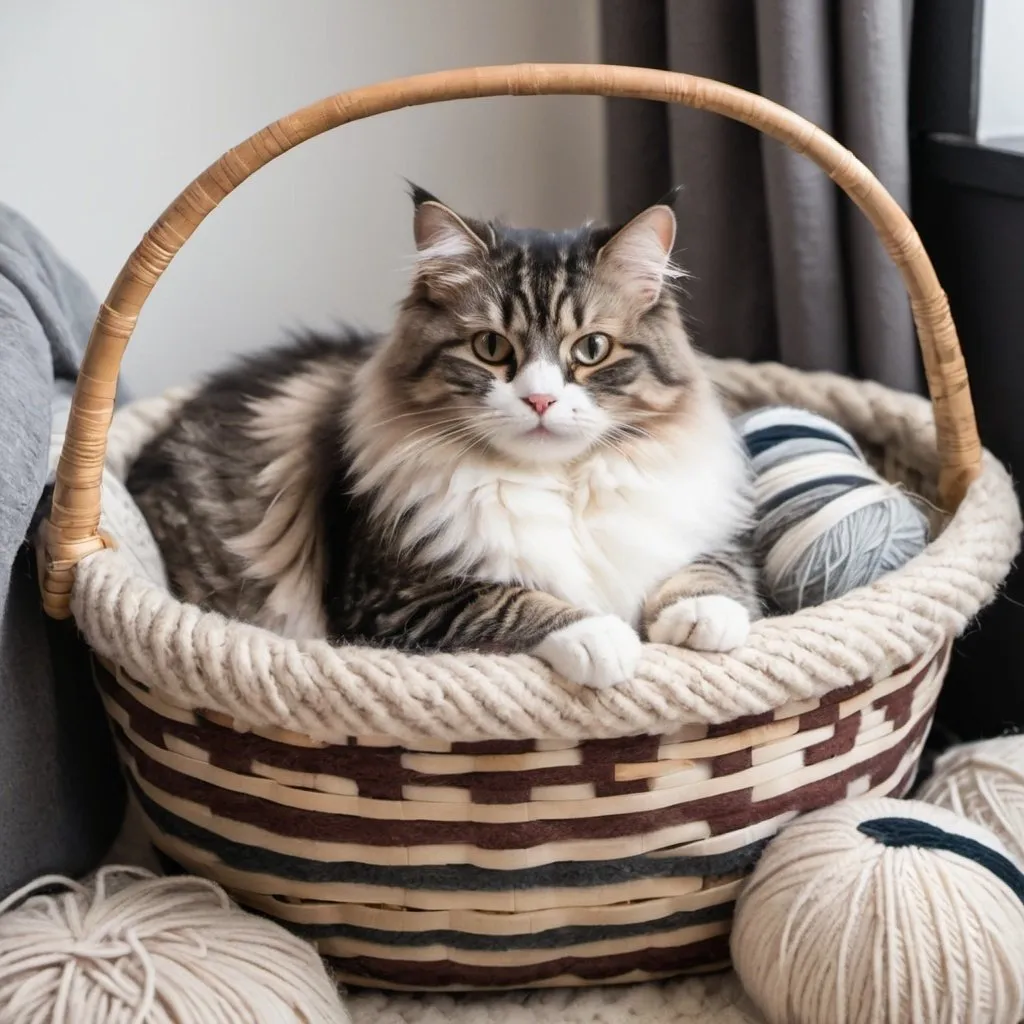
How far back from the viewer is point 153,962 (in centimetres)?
101

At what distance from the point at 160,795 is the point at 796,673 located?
0.70 meters

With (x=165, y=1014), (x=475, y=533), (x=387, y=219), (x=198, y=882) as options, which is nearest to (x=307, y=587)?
(x=475, y=533)

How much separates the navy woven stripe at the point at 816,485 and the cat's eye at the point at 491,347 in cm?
44

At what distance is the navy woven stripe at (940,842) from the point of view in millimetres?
1067

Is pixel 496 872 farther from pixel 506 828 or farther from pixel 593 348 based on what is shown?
pixel 593 348

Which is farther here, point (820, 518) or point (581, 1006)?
point (820, 518)

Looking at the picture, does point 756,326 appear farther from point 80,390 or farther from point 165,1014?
point 165,1014

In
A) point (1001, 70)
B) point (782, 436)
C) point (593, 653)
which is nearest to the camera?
point (593, 653)

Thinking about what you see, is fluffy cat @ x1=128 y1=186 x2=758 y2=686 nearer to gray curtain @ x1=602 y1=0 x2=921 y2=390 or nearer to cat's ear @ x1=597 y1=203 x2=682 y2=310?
cat's ear @ x1=597 y1=203 x2=682 y2=310

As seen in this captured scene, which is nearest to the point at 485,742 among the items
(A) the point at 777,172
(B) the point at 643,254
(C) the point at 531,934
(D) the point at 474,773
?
(D) the point at 474,773

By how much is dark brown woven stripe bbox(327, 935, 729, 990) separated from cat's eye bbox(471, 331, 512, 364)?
2.15 ft

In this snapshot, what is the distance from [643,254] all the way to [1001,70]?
78 centimetres

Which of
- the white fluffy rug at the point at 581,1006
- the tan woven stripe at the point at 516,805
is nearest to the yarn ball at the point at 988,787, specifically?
the tan woven stripe at the point at 516,805

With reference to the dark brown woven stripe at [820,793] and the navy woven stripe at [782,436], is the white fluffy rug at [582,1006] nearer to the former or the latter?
the dark brown woven stripe at [820,793]
